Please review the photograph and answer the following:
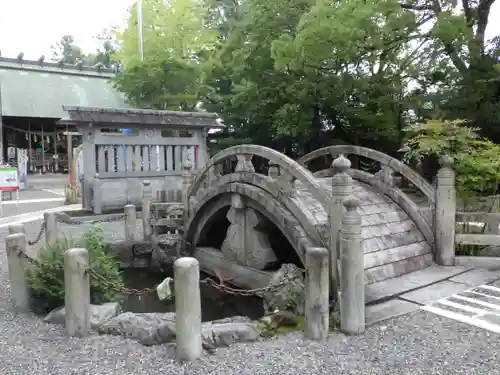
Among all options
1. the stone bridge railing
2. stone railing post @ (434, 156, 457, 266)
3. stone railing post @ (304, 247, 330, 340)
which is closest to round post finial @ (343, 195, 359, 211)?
stone railing post @ (304, 247, 330, 340)

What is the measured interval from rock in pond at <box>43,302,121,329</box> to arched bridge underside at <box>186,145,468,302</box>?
8.68 ft

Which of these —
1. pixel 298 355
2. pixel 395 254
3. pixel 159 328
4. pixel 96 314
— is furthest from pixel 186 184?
pixel 298 355

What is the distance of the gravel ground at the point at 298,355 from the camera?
12.5 ft

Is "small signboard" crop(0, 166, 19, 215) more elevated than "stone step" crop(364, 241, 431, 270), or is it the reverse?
"small signboard" crop(0, 166, 19, 215)

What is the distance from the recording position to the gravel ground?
3795 millimetres

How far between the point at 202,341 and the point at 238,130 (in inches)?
A: 499

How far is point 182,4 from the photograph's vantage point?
1895 cm

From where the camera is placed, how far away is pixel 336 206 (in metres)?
5.36

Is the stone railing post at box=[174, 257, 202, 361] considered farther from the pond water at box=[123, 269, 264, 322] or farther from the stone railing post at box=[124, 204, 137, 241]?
the stone railing post at box=[124, 204, 137, 241]

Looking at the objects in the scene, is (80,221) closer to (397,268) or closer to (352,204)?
(397,268)

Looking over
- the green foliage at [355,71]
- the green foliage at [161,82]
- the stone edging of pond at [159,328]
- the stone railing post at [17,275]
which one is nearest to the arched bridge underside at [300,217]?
the stone edging of pond at [159,328]

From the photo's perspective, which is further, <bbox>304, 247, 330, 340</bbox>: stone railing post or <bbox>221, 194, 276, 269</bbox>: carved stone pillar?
<bbox>221, 194, 276, 269</bbox>: carved stone pillar

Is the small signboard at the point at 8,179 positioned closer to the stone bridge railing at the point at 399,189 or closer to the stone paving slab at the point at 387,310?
the stone bridge railing at the point at 399,189

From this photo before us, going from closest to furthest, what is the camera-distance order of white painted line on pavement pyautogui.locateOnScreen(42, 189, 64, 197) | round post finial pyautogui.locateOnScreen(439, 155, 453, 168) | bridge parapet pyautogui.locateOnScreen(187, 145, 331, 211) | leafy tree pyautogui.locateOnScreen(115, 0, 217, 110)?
bridge parapet pyautogui.locateOnScreen(187, 145, 331, 211) < round post finial pyautogui.locateOnScreen(439, 155, 453, 168) < leafy tree pyautogui.locateOnScreen(115, 0, 217, 110) < white painted line on pavement pyautogui.locateOnScreen(42, 189, 64, 197)
